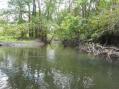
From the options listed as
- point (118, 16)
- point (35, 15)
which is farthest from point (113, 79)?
point (35, 15)

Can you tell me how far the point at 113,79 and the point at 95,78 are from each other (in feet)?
3.61

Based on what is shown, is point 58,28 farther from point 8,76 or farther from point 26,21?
point 8,76

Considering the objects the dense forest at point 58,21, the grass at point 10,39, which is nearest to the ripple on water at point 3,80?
the dense forest at point 58,21

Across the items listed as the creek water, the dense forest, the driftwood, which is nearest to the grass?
the dense forest

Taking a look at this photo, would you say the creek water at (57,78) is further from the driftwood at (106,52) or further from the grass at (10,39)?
the grass at (10,39)

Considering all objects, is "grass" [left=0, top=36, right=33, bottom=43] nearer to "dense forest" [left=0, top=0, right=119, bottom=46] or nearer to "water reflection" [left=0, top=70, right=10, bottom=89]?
"dense forest" [left=0, top=0, right=119, bottom=46]

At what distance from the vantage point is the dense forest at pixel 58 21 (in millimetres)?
31848

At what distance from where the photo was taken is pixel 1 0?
61.0 meters

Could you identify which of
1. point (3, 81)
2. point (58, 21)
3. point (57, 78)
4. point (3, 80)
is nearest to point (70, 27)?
point (58, 21)

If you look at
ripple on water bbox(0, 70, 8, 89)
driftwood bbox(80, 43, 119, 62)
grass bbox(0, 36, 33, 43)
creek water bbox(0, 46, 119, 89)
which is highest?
ripple on water bbox(0, 70, 8, 89)

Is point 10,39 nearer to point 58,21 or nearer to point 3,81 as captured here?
point 58,21

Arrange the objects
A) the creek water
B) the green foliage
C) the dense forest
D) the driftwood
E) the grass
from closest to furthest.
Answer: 1. the creek water
2. the driftwood
3. the dense forest
4. the green foliage
5. the grass

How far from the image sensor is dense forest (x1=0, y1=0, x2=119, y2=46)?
31.8 m

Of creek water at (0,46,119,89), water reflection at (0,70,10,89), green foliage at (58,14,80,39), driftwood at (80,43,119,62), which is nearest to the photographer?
water reflection at (0,70,10,89)
